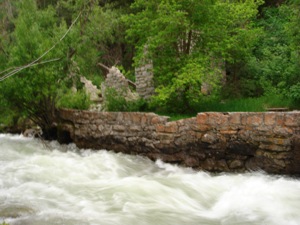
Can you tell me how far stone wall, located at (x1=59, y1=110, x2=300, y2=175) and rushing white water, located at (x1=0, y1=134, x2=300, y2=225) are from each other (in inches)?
14.3

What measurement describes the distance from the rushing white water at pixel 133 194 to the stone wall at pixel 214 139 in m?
0.36

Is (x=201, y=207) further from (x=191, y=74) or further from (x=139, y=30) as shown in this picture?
(x=139, y=30)

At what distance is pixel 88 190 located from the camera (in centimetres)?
769

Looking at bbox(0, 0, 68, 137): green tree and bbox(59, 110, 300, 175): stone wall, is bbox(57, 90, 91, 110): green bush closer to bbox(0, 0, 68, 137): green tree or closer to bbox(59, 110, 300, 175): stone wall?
bbox(0, 0, 68, 137): green tree

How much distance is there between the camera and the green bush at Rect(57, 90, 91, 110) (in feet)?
44.0

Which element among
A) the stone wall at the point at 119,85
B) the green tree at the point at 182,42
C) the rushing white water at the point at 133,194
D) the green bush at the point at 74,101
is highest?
the green tree at the point at 182,42

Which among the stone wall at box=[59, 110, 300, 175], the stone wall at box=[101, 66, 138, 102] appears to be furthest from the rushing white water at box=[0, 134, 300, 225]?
the stone wall at box=[101, 66, 138, 102]

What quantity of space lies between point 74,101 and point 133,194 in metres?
6.95

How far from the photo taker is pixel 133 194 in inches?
288

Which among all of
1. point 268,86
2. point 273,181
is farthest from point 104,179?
point 268,86

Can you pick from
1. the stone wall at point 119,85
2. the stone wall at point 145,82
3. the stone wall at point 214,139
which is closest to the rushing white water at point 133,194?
the stone wall at point 214,139

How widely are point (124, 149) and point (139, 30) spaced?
4.17m

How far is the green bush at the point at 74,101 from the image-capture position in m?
13.4

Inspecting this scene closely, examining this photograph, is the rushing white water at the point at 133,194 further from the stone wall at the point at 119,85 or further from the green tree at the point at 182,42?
the stone wall at the point at 119,85
